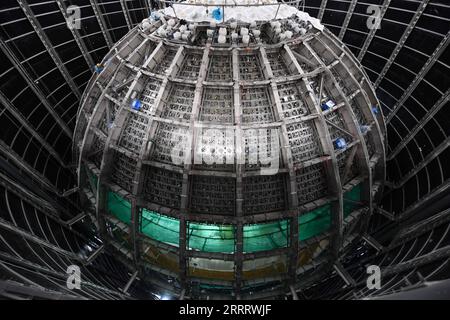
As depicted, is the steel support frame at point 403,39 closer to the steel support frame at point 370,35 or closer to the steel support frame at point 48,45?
the steel support frame at point 370,35

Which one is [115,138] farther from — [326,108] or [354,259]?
[354,259]

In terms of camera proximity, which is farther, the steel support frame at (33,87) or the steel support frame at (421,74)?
the steel support frame at (421,74)

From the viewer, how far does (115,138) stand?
18.9 m

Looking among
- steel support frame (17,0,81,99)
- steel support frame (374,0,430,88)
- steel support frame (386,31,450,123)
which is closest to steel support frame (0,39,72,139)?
steel support frame (17,0,81,99)

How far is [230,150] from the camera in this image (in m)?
17.4

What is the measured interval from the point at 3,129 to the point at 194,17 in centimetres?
1424

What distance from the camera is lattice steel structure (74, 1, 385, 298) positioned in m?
17.7

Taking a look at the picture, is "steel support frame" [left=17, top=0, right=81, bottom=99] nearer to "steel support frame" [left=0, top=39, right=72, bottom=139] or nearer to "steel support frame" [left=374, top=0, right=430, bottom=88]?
"steel support frame" [left=0, top=39, right=72, bottom=139]

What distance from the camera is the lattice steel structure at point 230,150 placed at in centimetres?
1769

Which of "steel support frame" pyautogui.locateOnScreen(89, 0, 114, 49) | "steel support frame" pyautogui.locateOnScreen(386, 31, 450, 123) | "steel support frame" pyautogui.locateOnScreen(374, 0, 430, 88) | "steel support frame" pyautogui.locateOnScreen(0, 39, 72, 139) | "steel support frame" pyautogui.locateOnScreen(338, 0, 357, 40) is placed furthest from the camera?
"steel support frame" pyautogui.locateOnScreen(338, 0, 357, 40)

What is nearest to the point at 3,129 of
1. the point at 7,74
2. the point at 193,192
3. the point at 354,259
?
the point at 7,74

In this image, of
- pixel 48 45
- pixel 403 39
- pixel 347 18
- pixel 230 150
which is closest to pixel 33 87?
pixel 48 45

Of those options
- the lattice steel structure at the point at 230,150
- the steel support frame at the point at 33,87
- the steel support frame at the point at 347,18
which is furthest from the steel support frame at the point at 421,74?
the steel support frame at the point at 33,87

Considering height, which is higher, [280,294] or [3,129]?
[3,129]
